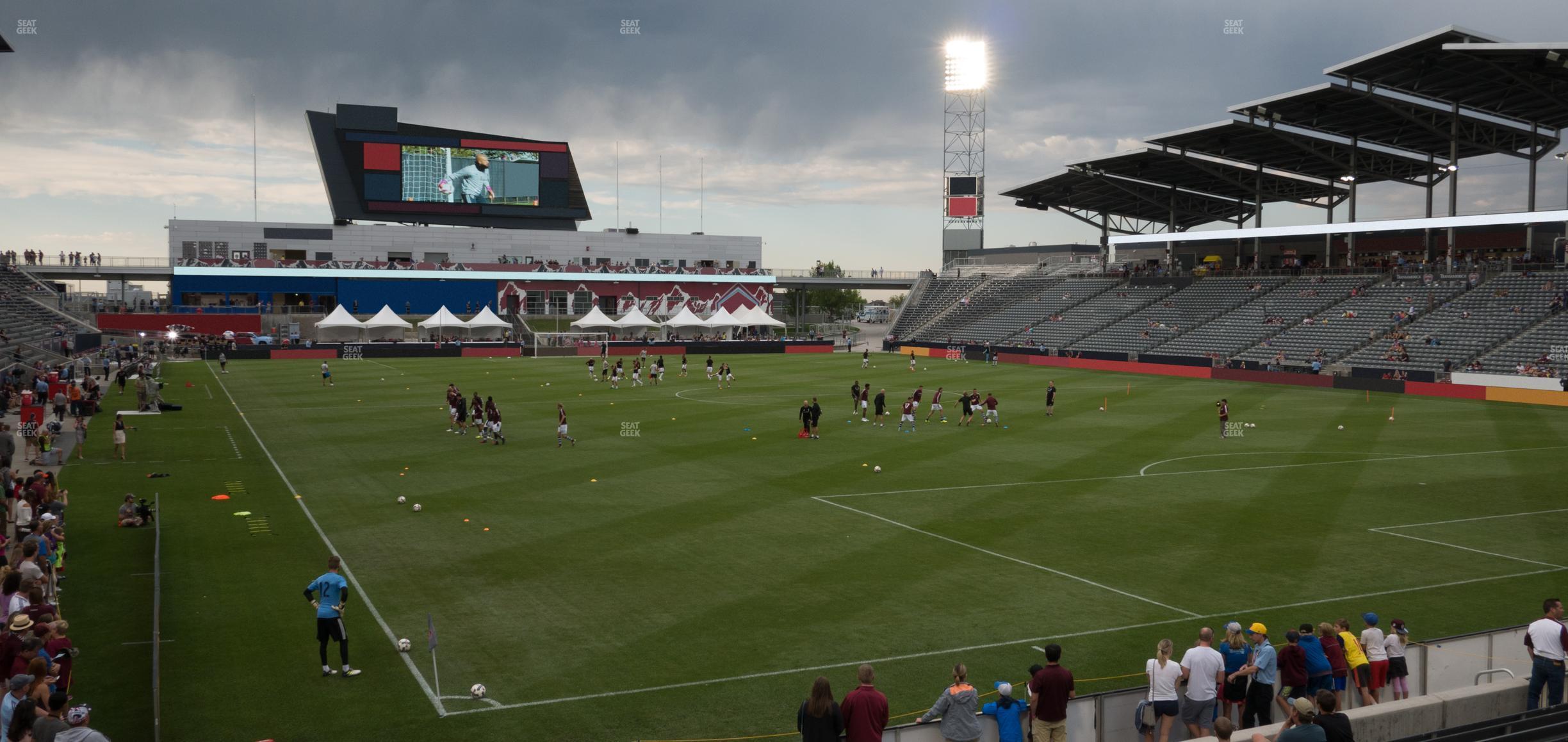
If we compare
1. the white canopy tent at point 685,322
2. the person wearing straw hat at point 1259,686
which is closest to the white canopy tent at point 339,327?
the white canopy tent at point 685,322

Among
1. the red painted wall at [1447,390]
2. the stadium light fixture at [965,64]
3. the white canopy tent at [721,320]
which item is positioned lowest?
the red painted wall at [1447,390]

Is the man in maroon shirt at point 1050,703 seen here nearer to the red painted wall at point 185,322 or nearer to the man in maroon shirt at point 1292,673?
the man in maroon shirt at point 1292,673

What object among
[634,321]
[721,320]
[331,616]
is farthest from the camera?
[721,320]

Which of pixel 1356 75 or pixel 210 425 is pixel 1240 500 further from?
pixel 1356 75

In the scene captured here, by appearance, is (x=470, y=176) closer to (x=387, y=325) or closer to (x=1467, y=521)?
(x=387, y=325)

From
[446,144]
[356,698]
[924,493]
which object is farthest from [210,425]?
[446,144]

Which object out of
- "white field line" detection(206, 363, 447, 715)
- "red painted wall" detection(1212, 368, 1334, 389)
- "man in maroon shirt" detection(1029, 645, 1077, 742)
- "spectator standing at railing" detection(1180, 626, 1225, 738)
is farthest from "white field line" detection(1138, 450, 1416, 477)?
"red painted wall" detection(1212, 368, 1334, 389)

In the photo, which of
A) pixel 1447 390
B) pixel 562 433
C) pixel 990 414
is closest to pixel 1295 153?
pixel 1447 390

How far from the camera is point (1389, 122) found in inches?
2451

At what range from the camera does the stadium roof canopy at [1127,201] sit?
276 feet

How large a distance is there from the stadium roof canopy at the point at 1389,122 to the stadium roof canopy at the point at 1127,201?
720 inches

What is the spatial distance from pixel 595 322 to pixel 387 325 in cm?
1772

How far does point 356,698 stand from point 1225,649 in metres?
10.5

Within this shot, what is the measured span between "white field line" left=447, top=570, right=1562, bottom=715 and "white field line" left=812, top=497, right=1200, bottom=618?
832 millimetres
